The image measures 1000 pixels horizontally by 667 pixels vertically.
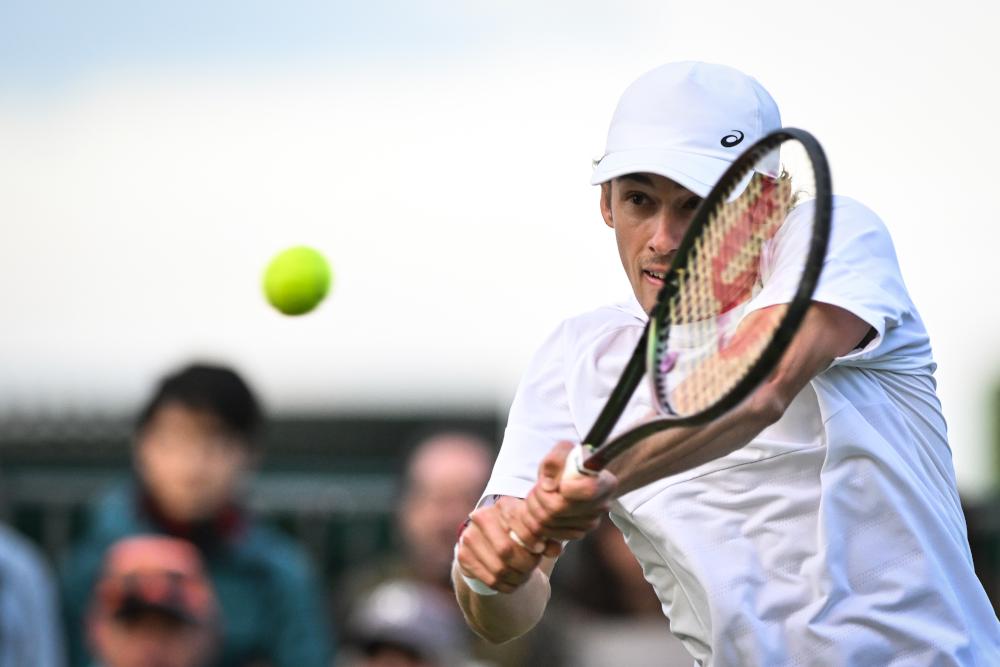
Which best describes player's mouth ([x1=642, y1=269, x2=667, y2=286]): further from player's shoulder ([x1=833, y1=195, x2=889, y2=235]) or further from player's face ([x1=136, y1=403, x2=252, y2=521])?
player's face ([x1=136, y1=403, x2=252, y2=521])

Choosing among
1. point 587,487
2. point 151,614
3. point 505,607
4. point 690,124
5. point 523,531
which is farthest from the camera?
point 151,614

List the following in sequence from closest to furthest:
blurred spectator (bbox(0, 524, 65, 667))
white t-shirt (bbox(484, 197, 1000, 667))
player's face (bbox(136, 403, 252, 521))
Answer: white t-shirt (bbox(484, 197, 1000, 667)), blurred spectator (bbox(0, 524, 65, 667)), player's face (bbox(136, 403, 252, 521))

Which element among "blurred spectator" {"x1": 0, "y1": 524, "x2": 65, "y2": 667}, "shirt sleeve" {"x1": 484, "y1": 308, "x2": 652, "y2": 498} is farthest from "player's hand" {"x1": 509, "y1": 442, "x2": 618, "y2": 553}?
"blurred spectator" {"x1": 0, "y1": 524, "x2": 65, "y2": 667}

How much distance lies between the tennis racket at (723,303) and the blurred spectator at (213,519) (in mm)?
3198

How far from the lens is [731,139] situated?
347 centimetres

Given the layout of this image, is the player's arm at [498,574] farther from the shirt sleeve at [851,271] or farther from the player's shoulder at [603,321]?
the shirt sleeve at [851,271]

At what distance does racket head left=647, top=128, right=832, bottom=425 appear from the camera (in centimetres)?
286

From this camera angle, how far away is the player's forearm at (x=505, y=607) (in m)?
3.60

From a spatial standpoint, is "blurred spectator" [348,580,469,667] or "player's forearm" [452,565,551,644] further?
"blurred spectator" [348,580,469,667]

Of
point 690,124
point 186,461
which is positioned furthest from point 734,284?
point 186,461

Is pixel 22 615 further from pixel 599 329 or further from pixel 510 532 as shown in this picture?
pixel 510 532

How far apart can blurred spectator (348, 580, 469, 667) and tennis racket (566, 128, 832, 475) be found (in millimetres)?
2874

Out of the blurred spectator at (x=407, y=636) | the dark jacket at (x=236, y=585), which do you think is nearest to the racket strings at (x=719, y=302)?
the blurred spectator at (x=407, y=636)

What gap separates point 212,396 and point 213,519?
1.52 ft
